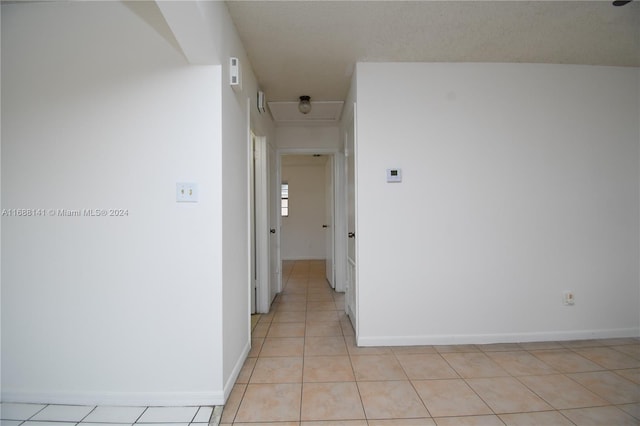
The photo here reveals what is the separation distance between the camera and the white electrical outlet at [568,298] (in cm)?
247

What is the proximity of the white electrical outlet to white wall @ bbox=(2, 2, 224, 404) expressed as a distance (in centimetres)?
284

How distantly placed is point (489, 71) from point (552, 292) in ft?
6.51

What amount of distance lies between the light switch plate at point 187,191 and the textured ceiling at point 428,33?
1127 mm

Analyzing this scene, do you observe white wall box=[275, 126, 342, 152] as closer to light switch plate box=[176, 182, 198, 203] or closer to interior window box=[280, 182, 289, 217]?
light switch plate box=[176, 182, 198, 203]

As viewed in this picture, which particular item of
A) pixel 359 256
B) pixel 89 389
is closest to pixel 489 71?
pixel 359 256

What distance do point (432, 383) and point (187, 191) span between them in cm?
199

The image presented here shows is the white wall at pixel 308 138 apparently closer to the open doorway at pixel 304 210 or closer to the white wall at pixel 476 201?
the white wall at pixel 476 201

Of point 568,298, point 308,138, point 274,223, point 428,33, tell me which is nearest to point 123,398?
point 274,223

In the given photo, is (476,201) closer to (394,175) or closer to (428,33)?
(394,175)

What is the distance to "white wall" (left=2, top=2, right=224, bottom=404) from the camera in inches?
66.3

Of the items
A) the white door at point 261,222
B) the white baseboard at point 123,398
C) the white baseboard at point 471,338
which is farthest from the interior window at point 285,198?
the white baseboard at point 123,398

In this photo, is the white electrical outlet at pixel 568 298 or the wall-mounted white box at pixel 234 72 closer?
the wall-mounted white box at pixel 234 72

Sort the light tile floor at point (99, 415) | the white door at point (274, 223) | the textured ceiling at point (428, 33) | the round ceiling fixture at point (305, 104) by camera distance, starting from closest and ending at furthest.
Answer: the light tile floor at point (99, 415), the textured ceiling at point (428, 33), the round ceiling fixture at point (305, 104), the white door at point (274, 223)

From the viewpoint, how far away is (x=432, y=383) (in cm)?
188
